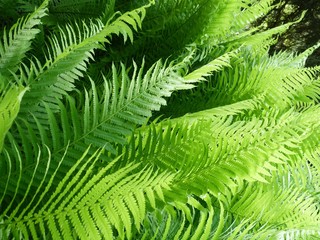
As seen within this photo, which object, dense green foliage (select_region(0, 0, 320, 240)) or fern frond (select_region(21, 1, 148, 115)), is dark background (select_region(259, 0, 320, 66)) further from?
fern frond (select_region(21, 1, 148, 115))

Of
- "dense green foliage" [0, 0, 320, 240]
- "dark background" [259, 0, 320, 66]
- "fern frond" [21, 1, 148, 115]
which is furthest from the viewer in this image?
"dark background" [259, 0, 320, 66]

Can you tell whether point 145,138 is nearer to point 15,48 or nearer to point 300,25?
point 15,48

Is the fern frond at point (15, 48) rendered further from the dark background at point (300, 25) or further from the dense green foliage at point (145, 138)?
the dark background at point (300, 25)

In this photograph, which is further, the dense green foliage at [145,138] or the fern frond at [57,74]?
the fern frond at [57,74]

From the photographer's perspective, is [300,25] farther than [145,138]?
Yes

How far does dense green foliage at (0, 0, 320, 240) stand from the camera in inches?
23.8

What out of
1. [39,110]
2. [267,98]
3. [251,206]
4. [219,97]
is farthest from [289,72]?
[39,110]

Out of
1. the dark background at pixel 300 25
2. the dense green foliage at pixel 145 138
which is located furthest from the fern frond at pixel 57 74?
the dark background at pixel 300 25

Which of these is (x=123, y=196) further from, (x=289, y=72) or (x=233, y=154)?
(x=289, y=72)

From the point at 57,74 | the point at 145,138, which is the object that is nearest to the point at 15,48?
the point at 57,74

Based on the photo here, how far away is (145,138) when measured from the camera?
0.85 m

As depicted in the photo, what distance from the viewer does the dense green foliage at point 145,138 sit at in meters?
0.60

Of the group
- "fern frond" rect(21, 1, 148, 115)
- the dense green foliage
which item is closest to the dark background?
the dense green foliage

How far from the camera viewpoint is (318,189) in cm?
128
